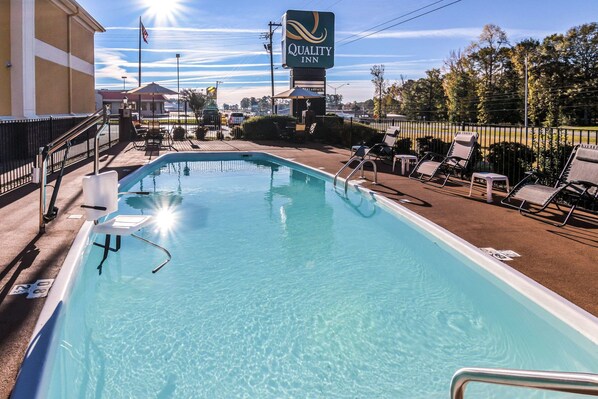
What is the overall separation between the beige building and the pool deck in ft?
19.4

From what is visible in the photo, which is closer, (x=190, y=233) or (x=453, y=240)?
(x=453, y=240)

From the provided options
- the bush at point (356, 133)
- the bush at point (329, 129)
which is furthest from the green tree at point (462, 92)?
the bush at point (356, 133)

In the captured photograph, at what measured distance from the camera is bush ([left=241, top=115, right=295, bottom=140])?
22969 mm

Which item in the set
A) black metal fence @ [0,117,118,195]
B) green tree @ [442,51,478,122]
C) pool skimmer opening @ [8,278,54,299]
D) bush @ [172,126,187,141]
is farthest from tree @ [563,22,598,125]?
pool skimmer opening @ [8,278,54,299]

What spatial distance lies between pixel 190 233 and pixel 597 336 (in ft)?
17.5

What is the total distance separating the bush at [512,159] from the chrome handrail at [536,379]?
311 inches

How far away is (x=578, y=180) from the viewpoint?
679 cm

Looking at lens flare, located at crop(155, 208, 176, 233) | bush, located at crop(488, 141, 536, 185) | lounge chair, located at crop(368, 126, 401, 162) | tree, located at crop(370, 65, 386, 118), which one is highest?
tree, located at crop(370, 65, 386, 118)

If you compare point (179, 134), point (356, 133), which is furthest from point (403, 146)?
point (179, 134)

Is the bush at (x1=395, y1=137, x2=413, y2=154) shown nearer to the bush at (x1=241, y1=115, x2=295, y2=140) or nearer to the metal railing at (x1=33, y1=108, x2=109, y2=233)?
the bush at (x1=241, y1=115, x2=295, y2=140)

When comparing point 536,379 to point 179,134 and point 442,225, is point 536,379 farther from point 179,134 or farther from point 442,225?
point 179,134

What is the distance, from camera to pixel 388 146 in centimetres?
1354

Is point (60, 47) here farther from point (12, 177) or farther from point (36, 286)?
point (36, 286)

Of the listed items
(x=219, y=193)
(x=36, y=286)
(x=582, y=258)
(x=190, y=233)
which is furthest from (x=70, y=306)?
(x=219, y=193)
